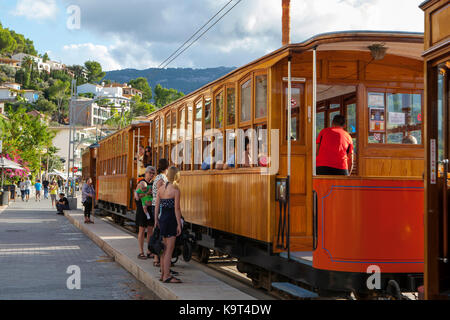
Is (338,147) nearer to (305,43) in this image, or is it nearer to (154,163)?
(305,43)

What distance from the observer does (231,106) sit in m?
9.32

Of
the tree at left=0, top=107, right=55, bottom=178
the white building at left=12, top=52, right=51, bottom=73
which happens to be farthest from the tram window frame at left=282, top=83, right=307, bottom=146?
the white building at left=12, top=52, right=51, bottom=73

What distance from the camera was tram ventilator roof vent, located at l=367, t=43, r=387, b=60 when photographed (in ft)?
24.0

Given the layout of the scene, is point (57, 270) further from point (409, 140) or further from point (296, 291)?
point (409, 140)

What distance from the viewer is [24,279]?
9.84 meters

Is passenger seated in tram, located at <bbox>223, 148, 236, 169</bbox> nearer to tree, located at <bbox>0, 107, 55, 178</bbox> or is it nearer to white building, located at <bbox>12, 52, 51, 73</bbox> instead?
tree, located at <bbox>0, 107, 55, 178</bbox>

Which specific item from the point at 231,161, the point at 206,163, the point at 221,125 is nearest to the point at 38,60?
the point at 206,163

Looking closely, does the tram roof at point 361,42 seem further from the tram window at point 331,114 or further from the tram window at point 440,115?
the tram window at point 440,115

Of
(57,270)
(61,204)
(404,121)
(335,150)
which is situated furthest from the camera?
(61,204)

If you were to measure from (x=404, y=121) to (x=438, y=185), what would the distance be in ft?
7.50

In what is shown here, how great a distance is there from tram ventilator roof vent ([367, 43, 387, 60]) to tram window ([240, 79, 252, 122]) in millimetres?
1879

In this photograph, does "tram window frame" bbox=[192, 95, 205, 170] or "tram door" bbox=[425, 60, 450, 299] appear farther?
"tram window frame" bbox=[192, 95, 205, 170]

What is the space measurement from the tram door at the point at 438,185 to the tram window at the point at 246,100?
3.47m
